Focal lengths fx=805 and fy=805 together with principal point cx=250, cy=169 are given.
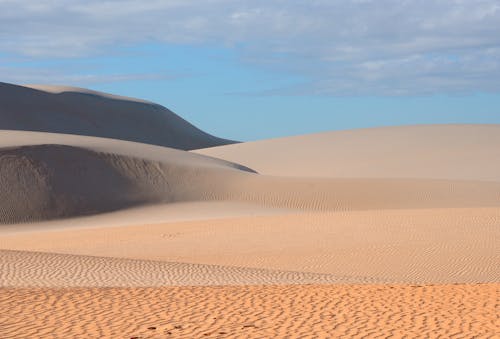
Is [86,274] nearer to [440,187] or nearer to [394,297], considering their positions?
[394,297]

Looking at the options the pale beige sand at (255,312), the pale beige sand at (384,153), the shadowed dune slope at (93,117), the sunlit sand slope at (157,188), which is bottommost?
the pale beige sand at (255,312)

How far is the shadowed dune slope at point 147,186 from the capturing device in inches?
1385

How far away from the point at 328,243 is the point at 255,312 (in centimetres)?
1209

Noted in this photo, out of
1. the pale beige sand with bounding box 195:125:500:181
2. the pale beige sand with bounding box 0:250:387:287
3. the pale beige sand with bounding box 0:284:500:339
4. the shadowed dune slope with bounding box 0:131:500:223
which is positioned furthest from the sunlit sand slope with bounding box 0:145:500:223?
the pale beige sand with bounding box 0:284:500:339

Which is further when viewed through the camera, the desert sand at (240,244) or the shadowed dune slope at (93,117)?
the shadowed dune slope at (93,117)

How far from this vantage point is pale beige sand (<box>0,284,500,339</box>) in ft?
32.0

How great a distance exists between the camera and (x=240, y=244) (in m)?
23.3

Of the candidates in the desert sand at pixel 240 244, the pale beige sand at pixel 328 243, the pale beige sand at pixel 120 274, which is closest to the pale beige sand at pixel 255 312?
the desert sand at pixel 240 244

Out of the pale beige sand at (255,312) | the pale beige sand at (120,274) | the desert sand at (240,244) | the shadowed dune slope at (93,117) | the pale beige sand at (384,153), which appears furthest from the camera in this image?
the shadowed dune slope at (93,117)

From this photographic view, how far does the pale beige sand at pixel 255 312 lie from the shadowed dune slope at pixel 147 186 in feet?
73.7

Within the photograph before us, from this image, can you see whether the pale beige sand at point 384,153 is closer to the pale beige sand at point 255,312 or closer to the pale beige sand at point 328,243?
the pale beige sand at point 328,243

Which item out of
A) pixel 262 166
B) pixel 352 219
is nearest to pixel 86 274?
pixel 352 219

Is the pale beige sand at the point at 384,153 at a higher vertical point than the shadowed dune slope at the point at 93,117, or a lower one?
lower

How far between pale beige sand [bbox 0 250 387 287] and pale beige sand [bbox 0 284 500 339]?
1.18 m
